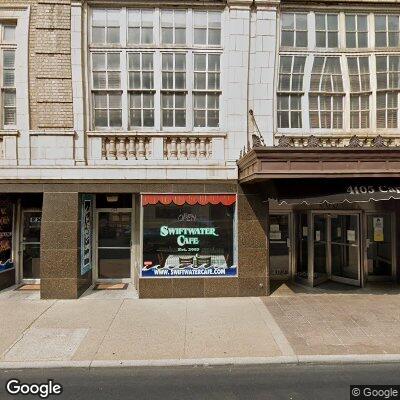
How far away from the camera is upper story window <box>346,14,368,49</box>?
8.85 metres

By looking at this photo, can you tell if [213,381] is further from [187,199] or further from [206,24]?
[206,24]

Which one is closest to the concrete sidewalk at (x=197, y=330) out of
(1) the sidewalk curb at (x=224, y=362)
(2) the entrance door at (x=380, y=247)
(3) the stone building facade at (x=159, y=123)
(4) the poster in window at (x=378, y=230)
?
(1) the sidewalk curb at (x=224, y=362)

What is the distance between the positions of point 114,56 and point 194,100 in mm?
2235

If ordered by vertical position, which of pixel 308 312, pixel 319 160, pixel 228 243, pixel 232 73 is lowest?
pixel 308 312

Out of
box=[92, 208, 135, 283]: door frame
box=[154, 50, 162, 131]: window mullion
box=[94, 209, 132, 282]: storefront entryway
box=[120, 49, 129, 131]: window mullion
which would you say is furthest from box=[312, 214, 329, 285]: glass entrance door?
box=[120, 49, 129, 131]: window mullion

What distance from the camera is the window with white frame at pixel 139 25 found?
28.1 ft

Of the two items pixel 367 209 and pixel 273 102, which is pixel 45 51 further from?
pixel 367 209

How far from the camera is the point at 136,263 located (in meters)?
9.40

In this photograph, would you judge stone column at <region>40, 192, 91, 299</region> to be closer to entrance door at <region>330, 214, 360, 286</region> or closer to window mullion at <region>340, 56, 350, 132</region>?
entrance door at <region>330, 214, 360, 286</region>

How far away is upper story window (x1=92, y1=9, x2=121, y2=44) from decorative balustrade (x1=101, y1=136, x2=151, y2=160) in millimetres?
2432

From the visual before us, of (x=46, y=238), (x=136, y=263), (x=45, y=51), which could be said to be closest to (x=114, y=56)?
(x=45, y=51)

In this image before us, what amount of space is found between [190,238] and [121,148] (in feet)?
9.13

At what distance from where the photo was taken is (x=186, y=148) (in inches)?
338

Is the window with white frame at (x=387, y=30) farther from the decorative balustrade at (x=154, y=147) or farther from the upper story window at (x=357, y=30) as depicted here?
the decorative balustrade at (x=154, y=147)
